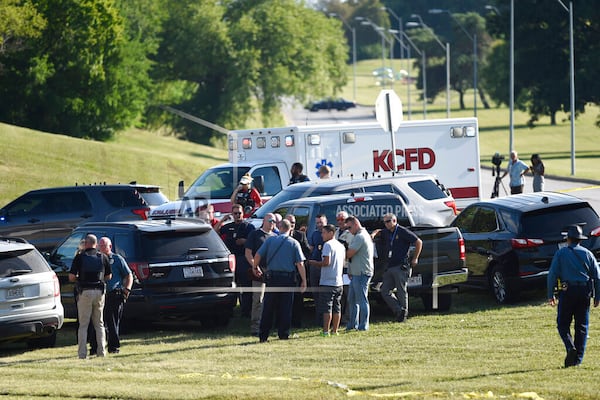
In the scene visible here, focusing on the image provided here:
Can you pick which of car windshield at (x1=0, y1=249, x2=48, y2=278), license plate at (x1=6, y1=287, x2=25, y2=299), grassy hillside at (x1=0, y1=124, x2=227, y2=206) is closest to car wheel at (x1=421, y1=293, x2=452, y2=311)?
car windshield at (x1=0, y1=249, x2=48, y2=278)

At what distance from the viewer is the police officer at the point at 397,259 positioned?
16.8m

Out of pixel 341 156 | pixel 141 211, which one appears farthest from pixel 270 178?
pixel 141 211

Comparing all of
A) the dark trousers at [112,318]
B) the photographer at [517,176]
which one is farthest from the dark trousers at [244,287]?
the photographer at [517,176]

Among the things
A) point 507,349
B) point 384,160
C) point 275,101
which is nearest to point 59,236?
point 384,160

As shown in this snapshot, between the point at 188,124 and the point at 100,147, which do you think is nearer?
the point at 100,147

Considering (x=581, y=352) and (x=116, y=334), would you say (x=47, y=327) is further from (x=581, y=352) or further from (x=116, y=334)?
(x=581, y=352)

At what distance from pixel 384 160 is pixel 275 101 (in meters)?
48.3

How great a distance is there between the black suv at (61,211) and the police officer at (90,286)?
33.6 feet

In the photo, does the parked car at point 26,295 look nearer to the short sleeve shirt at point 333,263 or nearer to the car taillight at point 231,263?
the car taillight at point 231,263

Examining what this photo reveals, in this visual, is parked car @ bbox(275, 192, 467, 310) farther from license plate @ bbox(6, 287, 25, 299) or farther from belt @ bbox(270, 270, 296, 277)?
license plate @ bbox(6, 287, 25, 299)

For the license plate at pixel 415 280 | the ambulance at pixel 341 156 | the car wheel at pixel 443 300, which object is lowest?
the car wheel at pixel 443 300

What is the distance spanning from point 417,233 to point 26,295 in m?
5.45

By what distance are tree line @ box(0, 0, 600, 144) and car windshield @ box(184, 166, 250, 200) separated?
3236 cm

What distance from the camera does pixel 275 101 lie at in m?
74.8
